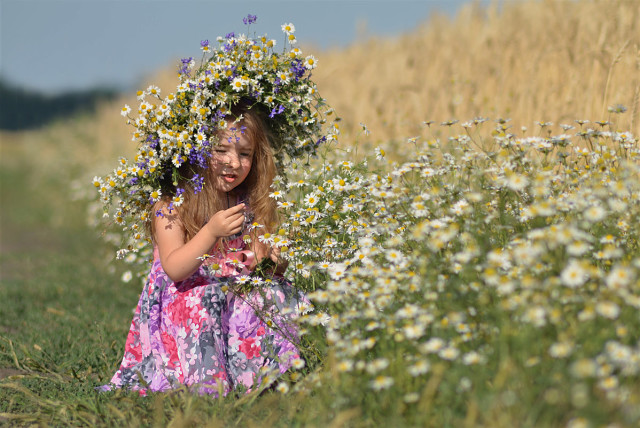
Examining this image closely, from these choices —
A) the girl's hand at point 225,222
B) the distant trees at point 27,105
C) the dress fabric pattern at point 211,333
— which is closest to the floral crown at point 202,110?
the girl's hand at point 225,222

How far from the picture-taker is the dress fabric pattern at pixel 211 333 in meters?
3.57

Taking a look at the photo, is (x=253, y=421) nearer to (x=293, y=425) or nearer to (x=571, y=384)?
(x=293, y=425)

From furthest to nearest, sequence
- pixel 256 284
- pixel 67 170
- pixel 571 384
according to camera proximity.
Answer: pixel 67 170, pixel 256 284, pixel 571 384

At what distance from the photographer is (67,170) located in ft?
44.0

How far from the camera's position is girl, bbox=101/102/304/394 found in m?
3.54

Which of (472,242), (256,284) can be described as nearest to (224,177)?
(256,284)

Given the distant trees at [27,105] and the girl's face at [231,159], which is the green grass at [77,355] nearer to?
the girl's face at [231,159]

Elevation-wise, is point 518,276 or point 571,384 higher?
point 518,276

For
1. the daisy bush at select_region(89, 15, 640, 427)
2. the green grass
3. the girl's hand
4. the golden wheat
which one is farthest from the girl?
the golden wheat

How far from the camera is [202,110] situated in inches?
142

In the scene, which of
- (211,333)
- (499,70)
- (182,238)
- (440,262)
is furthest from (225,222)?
(499,70)

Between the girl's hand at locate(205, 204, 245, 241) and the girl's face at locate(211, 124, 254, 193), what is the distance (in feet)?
1.48

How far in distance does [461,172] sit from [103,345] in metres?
2.70

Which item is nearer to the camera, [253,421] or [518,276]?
[518,276]
